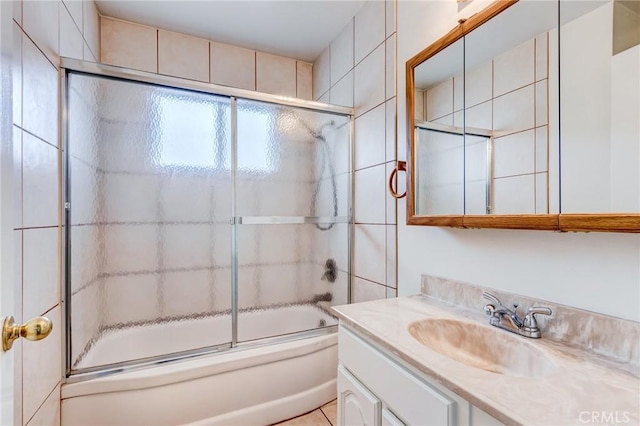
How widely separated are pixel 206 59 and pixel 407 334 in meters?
2.41

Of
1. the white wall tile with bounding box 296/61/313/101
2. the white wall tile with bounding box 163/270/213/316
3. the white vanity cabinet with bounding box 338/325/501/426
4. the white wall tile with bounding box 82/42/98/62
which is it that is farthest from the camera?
the white wall tile with bounding box 296/61/313/101

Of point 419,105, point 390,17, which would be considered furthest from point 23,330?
point 390,17

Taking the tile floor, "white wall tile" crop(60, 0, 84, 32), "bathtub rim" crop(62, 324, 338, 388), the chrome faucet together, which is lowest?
the tile floor

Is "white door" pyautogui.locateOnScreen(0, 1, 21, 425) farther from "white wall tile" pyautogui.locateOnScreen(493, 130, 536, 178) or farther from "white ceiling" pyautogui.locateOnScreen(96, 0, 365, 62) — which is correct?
"white ceiling" pyautogui.locateOnScreen(96, 0, 365, 62)

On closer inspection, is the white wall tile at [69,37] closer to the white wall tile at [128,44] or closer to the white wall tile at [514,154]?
the white wall tile at [128,44]

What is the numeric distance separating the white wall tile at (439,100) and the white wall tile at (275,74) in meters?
1.58

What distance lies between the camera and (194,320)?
1881 mm

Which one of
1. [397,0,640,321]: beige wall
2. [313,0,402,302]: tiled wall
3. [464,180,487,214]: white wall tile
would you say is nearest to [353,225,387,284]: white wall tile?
[313,0,402,302]: tiled wall

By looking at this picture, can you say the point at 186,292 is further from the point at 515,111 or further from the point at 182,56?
the point at 515,111

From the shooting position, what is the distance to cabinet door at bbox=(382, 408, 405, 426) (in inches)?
34.6

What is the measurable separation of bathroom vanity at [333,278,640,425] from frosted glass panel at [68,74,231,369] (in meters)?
1.04

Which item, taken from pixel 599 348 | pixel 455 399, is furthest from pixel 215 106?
pixel 599 348

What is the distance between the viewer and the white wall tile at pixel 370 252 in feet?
5.81

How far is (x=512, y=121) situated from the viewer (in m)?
1.02
